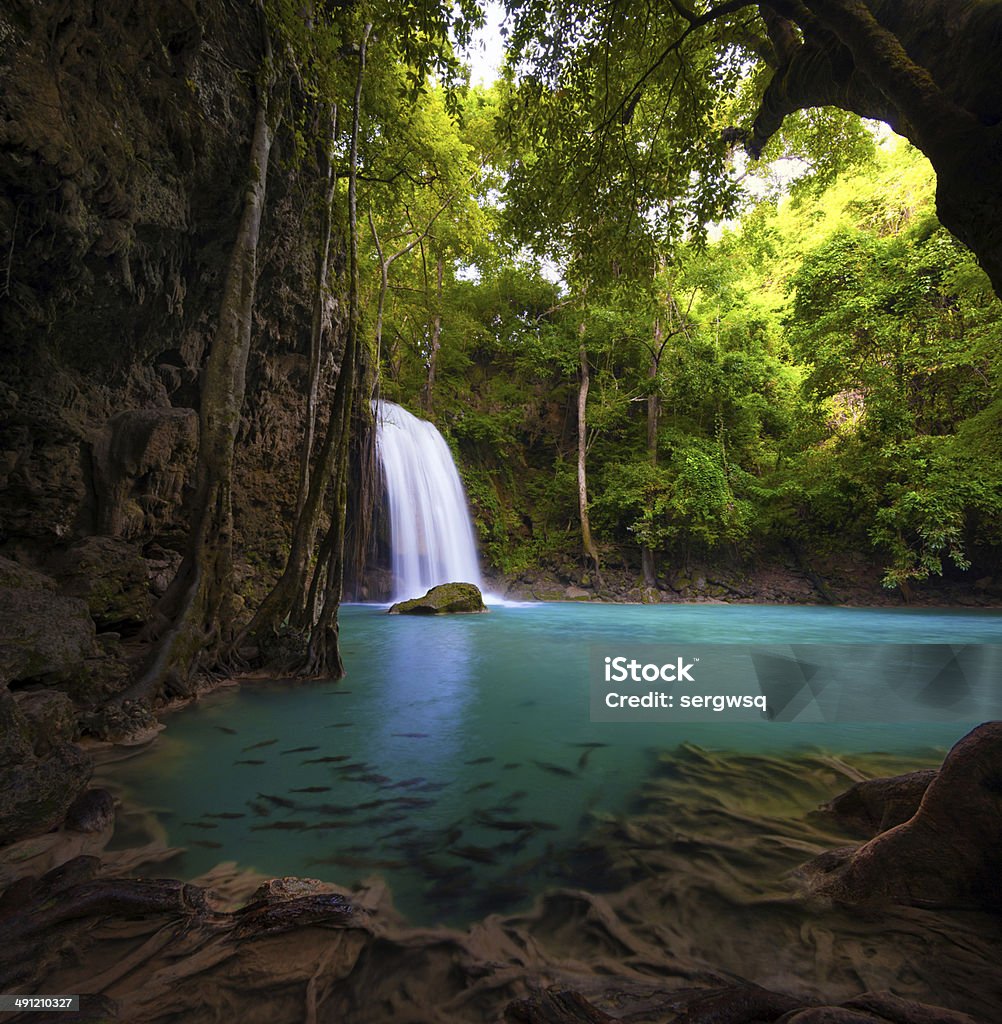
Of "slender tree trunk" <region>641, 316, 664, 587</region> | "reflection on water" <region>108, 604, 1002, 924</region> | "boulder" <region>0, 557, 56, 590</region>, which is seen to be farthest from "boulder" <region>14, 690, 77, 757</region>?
A: "slender tree trunk" <region>641, 316, 664, 587</region>

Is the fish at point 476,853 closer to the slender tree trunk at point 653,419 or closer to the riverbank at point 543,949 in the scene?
the riverbank at point 543,949

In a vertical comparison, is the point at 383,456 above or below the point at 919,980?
above

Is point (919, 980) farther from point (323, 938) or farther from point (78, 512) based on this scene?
point (78, 512)

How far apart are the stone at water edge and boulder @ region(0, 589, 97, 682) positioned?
339 inches

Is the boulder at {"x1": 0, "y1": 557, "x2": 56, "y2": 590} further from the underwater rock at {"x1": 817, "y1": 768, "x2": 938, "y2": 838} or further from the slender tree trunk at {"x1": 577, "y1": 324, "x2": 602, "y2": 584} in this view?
the slender tree trunk at {"x1": 577, "y1": 324, "x2": 602, "y2": 584}

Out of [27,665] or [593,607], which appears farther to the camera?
[593,607]

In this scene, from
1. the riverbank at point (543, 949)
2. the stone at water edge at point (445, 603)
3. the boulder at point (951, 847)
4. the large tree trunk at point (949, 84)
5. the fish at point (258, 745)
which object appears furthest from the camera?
the stone at water edge at point (445, 603)

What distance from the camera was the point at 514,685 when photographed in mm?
5691

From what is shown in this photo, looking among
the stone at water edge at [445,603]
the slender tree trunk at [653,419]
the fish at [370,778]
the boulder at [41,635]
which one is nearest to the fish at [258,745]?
the fish at [370,778]

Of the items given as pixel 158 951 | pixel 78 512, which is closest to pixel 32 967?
pixel 158 951

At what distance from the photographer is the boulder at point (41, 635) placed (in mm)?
3039

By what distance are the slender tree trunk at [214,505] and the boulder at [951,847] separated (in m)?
4.85

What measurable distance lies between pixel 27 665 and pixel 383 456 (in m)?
12.4

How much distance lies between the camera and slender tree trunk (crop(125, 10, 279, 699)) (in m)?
4.66
